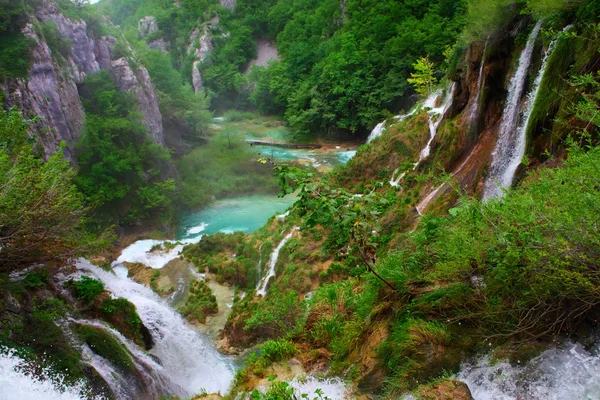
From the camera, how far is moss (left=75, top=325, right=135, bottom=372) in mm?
7762

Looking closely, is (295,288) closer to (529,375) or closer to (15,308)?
(15,308)

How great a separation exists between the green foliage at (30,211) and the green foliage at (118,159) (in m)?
13.2

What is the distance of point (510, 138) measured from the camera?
27.5 ft

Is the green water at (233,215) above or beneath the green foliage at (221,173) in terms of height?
beneath

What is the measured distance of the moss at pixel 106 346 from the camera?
7.76m

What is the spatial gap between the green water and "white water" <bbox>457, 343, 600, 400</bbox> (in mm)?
19616

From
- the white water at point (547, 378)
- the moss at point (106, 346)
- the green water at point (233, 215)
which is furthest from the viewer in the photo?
the green water at point (233, 215)

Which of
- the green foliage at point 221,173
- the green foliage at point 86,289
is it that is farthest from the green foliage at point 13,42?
the green foliage at point 86,289

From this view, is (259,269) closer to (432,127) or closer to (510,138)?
(432,127)

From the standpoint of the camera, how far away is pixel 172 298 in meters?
15.5

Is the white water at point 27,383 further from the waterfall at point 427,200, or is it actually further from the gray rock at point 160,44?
the gray rock at point 160,44

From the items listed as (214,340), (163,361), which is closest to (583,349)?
(163,361)

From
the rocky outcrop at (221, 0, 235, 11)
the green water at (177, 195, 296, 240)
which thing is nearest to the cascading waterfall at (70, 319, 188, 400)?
the green water at (177, 195, 296, 240)

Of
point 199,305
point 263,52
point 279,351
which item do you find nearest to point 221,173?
point 199,305
